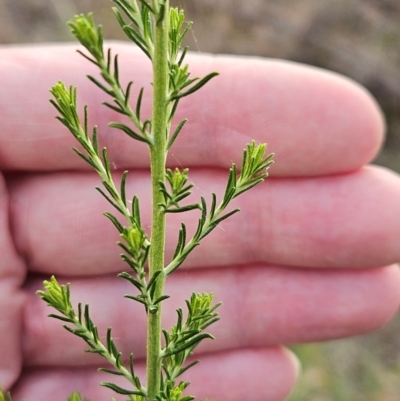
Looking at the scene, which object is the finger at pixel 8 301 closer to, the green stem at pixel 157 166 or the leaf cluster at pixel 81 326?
the leaf cluster at pixel 81 326

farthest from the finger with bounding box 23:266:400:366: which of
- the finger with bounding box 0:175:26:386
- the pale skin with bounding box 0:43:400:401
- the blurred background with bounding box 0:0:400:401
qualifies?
the blurred background with bounding box 0:0:400:401

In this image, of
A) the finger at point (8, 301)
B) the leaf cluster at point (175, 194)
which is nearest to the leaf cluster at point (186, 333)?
the leaf cluster at point (175, 194)

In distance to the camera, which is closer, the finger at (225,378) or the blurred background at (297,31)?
the finger at (225,378)

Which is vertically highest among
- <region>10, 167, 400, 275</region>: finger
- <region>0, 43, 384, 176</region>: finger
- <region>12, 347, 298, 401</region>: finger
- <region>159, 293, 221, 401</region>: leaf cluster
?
<region>0, 43, 384, 176</region>: finger

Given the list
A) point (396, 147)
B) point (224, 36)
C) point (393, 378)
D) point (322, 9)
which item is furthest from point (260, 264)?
point (322, 9)

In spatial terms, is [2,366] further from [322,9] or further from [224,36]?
[322,9]

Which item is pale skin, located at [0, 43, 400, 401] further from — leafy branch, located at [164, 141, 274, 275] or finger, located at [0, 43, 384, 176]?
leafy branch, located at [164, 141, 274, 275]

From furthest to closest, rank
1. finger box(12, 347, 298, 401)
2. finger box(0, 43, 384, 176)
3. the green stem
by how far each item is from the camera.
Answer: finger box(12, 347, 298, 401) < finger box(0, 43, 384, 176) < the green stem
